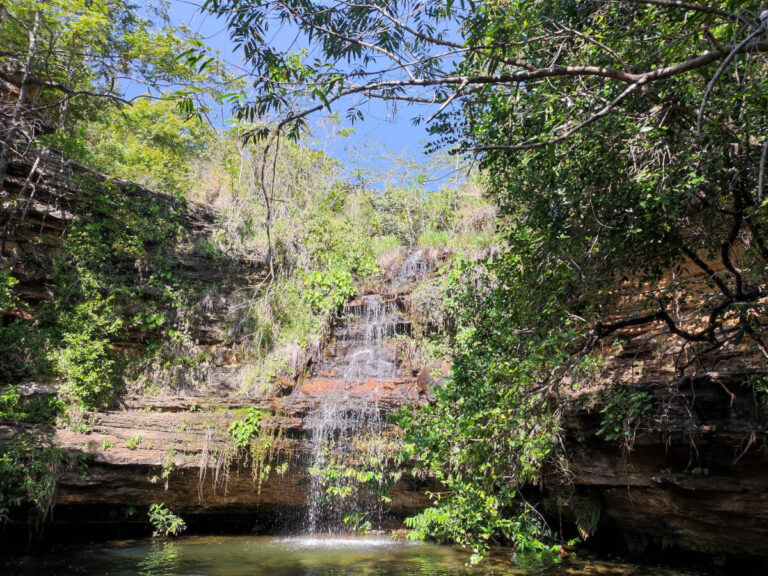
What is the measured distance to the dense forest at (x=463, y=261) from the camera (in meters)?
3.72

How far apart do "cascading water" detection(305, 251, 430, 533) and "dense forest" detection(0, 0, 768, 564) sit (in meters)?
0.28

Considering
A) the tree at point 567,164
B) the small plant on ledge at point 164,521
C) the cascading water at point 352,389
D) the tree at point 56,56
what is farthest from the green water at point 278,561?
the tree at point 56,56

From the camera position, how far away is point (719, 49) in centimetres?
285

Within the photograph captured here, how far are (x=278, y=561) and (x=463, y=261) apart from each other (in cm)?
694

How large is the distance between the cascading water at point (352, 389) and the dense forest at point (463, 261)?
277 millimetres

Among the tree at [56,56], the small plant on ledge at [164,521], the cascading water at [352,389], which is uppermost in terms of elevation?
the tree at [56,56]

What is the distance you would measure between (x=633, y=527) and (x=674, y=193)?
5797mm

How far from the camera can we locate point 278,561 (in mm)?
6789

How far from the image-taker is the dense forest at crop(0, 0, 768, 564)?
3.72 meters

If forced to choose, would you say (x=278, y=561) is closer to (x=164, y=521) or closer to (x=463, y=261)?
(x=164, y=521)

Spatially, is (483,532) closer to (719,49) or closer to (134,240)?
(719,49)

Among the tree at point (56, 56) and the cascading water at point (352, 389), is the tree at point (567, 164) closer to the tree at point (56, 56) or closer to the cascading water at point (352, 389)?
the cascading water at point (352, 389)

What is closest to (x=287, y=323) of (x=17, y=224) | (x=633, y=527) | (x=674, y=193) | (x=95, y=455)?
(x=95, y=455)

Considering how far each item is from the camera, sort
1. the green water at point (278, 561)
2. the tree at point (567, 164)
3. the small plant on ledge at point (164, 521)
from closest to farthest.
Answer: the tree at point (567, 164) → the green water at point (278, 561) → the small plant on ledge at point (164, 521)
